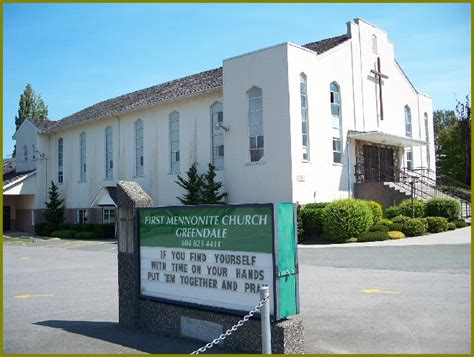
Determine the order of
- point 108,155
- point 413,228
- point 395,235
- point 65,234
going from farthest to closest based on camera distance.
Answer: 1. point 108,155
2. point 65,234
3. point 413,228
4. point 395,235

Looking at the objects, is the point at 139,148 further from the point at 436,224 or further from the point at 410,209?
the point at 436,224

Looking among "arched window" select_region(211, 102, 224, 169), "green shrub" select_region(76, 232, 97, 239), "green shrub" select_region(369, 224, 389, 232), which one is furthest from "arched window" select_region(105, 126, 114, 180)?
"green shrub" select_region(369, 224, 389, 232)

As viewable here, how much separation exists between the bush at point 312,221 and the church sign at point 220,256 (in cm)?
1560

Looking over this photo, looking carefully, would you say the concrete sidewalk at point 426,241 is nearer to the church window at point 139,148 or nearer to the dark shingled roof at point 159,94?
the dark shingled roof at point 159,94

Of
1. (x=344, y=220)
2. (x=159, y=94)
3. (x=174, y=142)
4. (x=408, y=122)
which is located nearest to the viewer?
(x=344, y=220)

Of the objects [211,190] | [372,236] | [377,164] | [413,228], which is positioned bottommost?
[372,236]

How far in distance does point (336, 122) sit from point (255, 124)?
527cm

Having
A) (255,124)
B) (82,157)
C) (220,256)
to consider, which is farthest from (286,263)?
(82,157)

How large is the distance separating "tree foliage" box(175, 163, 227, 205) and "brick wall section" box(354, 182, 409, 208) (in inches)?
304

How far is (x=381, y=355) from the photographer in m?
6.06

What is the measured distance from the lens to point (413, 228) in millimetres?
22141

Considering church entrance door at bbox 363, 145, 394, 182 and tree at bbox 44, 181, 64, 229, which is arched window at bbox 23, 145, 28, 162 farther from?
church entrance door at bbox 363, 145, 394, 182

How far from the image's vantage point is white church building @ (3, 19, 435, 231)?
81.1ft

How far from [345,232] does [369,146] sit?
33.6 feet
